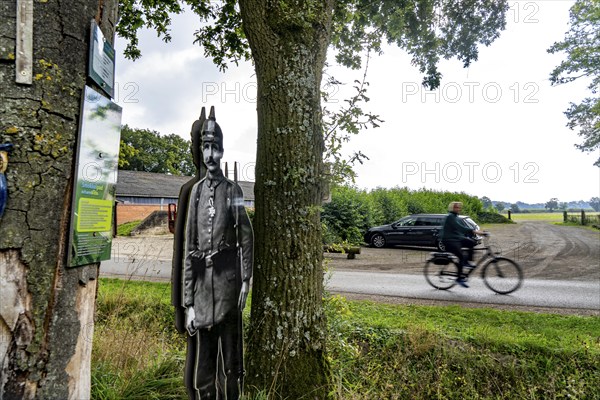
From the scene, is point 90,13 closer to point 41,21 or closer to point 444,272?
point 41,21

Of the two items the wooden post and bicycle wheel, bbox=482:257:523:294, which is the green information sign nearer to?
the wooden post

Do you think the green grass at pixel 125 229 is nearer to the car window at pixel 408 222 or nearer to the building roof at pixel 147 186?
the building roof at pixel 147 186

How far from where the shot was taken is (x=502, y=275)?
8.54 m

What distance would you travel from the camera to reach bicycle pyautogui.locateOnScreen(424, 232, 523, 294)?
824cm

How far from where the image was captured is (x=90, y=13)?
1380 millimetres

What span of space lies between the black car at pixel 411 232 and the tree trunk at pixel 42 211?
16192mm

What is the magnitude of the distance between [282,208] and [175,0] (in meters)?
5.17

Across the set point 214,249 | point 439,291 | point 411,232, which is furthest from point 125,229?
point 214,249

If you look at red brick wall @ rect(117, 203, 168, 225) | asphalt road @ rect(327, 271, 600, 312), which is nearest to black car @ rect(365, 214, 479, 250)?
asphalt road @ rect(327, 271, 600, 312)

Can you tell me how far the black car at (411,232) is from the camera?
649 inches

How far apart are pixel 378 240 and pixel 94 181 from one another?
1729cm

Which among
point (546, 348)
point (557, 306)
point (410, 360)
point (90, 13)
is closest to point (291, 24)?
point (90, 13)

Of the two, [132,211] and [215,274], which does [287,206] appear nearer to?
[215,274]

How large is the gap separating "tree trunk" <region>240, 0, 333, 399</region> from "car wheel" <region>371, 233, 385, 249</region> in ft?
49.8
